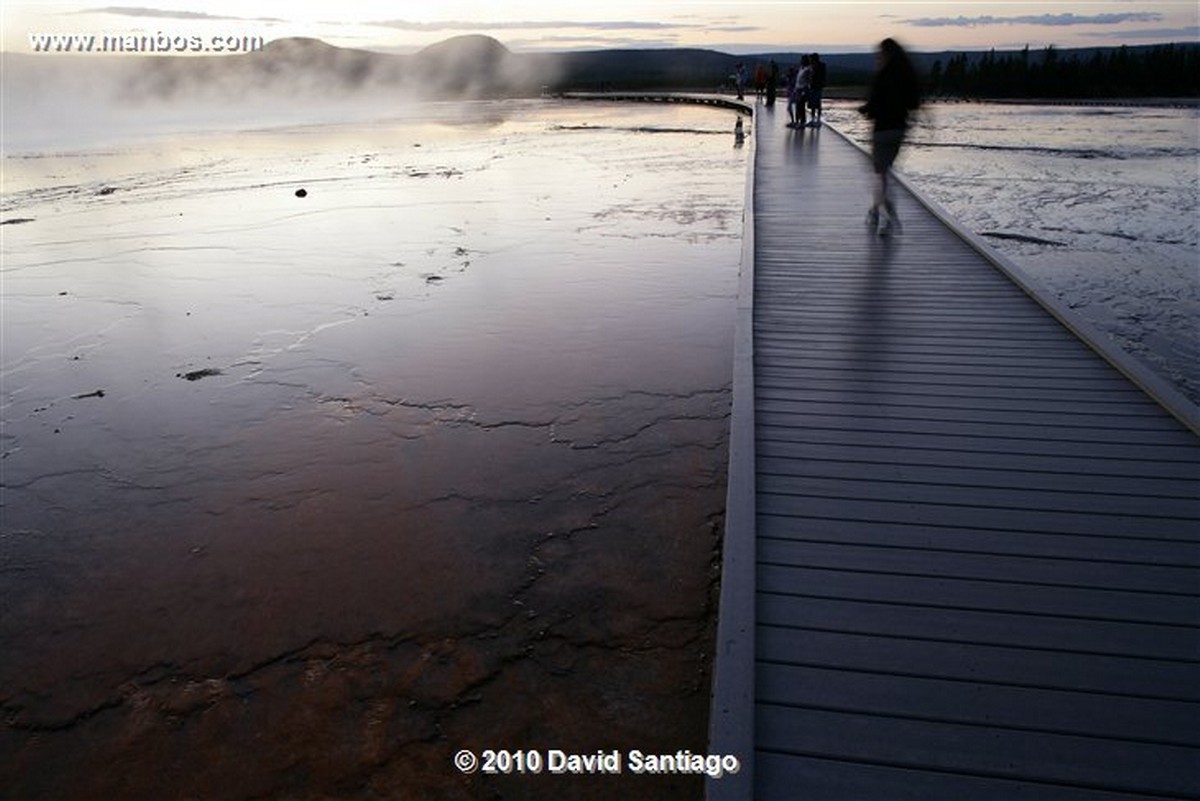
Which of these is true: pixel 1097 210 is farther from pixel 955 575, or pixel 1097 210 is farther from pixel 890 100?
pixel 955 575

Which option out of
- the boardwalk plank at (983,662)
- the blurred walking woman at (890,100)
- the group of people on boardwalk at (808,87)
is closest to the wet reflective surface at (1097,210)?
the blurred walking woman at (890,100)

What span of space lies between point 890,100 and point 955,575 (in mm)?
5538

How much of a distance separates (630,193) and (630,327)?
811 centimetres

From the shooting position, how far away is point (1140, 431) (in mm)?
3709

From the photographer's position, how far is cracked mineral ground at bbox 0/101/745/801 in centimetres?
296

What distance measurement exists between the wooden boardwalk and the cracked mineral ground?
2.18 feet

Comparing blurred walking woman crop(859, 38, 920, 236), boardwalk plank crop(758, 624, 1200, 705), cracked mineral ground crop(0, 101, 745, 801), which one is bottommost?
cracked mineral ground crop(0, 101, 745, 801)

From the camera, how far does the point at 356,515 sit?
14.5ft

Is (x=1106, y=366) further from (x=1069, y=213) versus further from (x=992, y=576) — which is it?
(x=1069, y=213)

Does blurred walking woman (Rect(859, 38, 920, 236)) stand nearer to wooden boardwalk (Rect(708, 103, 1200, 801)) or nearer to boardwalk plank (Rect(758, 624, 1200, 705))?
wooden boardwalk (Rect(708, 103, 1200, 801))

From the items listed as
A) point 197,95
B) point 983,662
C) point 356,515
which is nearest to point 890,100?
point 356,515

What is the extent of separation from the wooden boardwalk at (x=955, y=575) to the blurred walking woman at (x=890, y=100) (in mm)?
2702

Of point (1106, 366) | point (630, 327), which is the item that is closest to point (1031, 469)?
point (1106, 366)

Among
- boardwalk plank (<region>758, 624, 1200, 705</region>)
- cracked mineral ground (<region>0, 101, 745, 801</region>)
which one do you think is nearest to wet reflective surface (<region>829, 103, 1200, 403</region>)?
cracked mineral ground (<region>0, 101, 745, 801</region>)
